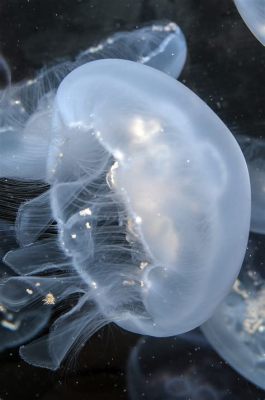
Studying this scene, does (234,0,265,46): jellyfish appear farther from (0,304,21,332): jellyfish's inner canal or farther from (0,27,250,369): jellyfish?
(0,304,21,332): jellyfish's inner canal

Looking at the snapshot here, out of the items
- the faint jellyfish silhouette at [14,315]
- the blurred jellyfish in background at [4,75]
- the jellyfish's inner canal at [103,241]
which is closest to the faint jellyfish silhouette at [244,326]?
the jellyfish's inner canal at [103,241]

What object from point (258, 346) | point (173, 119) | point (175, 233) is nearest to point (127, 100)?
point (173, 119)

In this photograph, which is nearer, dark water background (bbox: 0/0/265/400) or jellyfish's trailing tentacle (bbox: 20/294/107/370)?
jellyfish's trailing tentacle (bbox: 20/294/107/370)

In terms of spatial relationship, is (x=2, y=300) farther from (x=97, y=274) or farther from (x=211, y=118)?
(x=211, y=118)

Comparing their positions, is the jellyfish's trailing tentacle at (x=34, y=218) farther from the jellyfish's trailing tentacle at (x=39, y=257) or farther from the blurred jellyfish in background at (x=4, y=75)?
the blurred jellyfish in background at (x=4, y=75)

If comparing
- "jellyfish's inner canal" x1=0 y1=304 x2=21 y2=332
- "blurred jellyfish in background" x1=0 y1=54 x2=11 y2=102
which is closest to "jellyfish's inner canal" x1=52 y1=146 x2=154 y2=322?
"jellyfish's inner canal" x1=0 y1=304 x2=21 y2=332

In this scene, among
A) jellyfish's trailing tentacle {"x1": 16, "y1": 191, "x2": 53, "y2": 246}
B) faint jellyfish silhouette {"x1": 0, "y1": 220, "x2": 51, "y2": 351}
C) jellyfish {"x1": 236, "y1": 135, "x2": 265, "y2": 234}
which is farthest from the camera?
jellyfish {"x1": 236, "y1": 135, "x2": 265, "y2": 234}

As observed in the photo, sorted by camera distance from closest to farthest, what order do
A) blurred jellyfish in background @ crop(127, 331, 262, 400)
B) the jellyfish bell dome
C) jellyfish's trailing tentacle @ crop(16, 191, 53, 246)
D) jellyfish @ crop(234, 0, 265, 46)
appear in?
1. the jellyfish bell dome
2. jellyfish's trailing tentacle @ crop(16, 191, 53, 246)
3. jellyfish @ crop(234, 0, 265, 46)
4. blurred jellyfish in background @ crop(127, 331, 262, 400)
